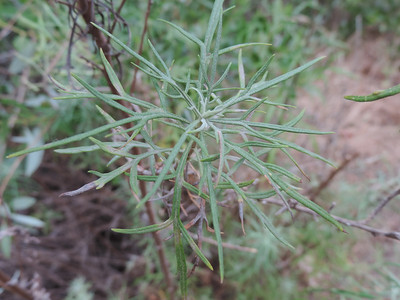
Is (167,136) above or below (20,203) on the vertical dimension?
above

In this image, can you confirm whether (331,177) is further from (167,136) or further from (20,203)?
(20,203)

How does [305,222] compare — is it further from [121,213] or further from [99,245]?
[99,245]

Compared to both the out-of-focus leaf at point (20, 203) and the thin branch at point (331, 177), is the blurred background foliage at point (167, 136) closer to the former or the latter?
the out-of-focus leaf at point (20, 203)

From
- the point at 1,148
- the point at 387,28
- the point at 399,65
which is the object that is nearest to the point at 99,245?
the point at 1,148

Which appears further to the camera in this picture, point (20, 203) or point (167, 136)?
point (20, 203)

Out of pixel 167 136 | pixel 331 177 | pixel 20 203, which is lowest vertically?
pixel 20 203

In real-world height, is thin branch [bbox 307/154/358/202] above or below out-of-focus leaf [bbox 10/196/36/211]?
above

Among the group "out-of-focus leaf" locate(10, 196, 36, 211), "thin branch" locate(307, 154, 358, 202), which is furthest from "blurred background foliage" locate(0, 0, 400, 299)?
"thin branch" locate(307, 154, 358, 202)

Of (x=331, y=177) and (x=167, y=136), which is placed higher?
(x=167, y=136)

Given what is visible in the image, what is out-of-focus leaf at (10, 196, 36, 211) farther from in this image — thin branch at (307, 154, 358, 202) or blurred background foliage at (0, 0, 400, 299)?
thin branch at (307, 154, 358, 202)

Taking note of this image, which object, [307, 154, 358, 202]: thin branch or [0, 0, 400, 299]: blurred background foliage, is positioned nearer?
[307, 154, 358, 202]: thin branch

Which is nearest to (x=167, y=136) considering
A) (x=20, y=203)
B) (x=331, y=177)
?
(x=331, y=177)
